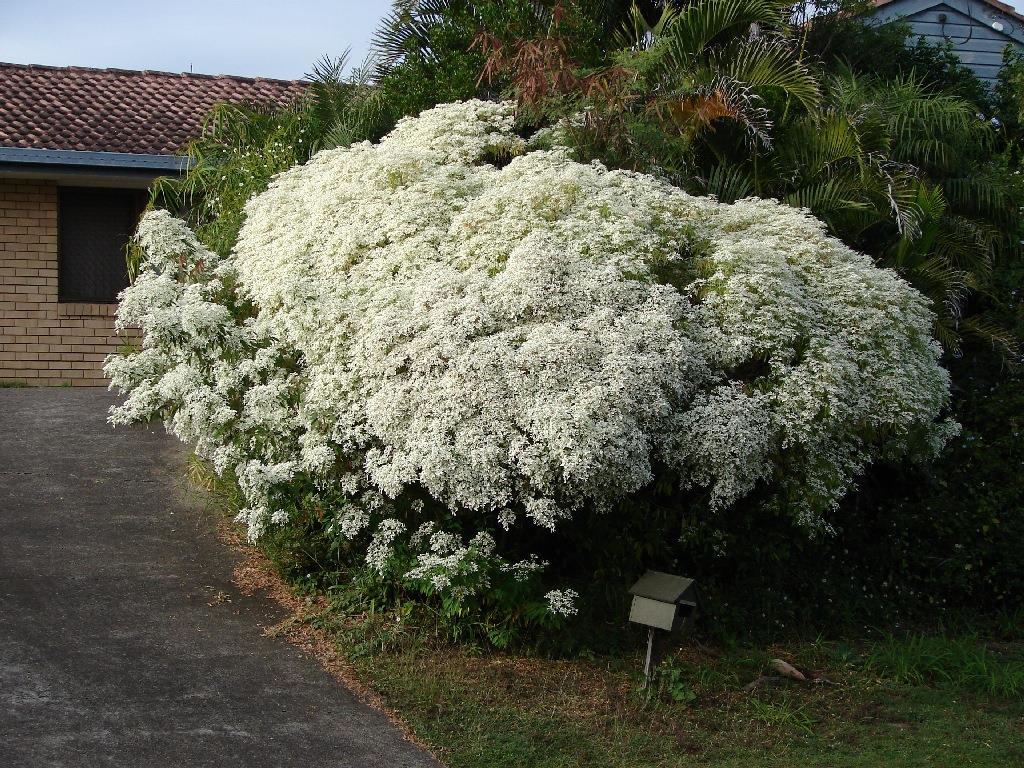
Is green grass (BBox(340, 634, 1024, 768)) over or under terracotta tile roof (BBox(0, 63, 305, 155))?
under

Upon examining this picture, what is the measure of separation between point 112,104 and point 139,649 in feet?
30.6

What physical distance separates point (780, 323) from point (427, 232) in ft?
7.36

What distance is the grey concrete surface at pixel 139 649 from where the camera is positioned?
494 centimetres

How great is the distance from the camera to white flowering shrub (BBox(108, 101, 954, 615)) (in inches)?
231

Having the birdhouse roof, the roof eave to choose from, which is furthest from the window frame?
the birdhouse roof

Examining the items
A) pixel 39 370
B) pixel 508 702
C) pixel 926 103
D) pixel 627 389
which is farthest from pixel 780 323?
pixel 39 370

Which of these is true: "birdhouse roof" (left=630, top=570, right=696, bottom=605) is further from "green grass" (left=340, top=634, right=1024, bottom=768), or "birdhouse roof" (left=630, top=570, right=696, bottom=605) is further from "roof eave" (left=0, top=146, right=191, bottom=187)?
"roof eave" (left=0, top=146, right=191, bottom=187)

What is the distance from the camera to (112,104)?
13375mm

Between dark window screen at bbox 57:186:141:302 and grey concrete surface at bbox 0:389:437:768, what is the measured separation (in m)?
4.33

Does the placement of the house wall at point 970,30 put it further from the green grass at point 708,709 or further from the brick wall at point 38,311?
the brick wall at point 38,311

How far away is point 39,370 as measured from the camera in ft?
41.3

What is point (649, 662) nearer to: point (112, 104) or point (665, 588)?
point (665, 588)

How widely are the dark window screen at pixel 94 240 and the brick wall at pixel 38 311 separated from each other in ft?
0.78

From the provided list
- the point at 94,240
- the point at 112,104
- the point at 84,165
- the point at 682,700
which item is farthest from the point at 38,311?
the point at 682,700
